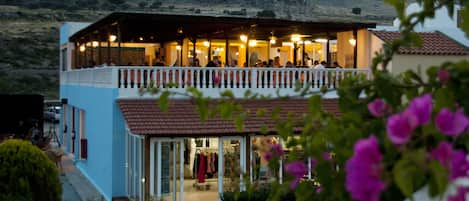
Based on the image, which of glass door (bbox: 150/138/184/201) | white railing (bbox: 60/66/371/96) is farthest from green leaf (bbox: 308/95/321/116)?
white railing (bbox: 60/66/371/96)

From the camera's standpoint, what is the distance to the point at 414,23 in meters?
2.60

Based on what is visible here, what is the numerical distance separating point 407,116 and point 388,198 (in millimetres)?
308

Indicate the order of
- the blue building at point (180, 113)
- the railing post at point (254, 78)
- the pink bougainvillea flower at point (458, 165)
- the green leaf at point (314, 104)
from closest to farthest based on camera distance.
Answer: the pink bougainvillea flower at point (458, 165) → the green leaf at point (314, 104) → the blue building at point (180, 113) → the railing post at point (254, 78)

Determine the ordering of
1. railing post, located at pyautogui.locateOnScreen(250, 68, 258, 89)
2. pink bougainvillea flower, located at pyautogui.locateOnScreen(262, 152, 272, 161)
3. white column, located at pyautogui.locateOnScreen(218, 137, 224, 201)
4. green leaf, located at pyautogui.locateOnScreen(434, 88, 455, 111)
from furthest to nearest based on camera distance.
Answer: railing post, located at pyautogui.locateOnScreen(250, 68, 258, 89) → white column, located at pyautogui.locateOnScreen(218, 137, 224, 201) → pink bougainvillea flower, located at pyautogui.locateOnScreen(262, 152, 272, 161) → green leaf, located at pyautogui.locateOnScreen(434, 88, 455, 111)

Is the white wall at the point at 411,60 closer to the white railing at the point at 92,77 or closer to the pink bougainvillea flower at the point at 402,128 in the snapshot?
the white railing at the point at 92,77

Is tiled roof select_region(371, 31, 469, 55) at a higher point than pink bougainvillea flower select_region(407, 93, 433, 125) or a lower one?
higher

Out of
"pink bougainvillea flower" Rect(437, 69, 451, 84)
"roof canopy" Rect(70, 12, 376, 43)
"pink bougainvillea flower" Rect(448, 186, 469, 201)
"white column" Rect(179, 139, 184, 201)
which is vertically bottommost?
"white column" Rect(179, 139, 184, 201)

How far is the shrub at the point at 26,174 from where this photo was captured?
988 cm

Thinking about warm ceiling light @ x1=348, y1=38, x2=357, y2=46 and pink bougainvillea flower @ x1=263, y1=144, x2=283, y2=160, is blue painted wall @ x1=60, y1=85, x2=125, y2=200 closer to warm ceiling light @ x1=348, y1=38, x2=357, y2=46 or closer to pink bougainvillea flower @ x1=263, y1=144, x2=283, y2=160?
warm ceiling light @ x1=348, y1=38, x2=357, y2=46

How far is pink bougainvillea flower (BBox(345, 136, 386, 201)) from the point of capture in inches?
68.7

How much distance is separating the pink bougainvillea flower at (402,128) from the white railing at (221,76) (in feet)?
42.2

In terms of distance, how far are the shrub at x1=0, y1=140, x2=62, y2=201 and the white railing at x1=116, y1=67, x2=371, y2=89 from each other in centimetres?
464

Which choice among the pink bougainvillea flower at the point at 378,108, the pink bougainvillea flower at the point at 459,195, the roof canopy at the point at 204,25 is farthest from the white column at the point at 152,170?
the pink bougainvillea flower at the point at 459,195

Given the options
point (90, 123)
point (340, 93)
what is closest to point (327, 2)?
point (90, 123)
